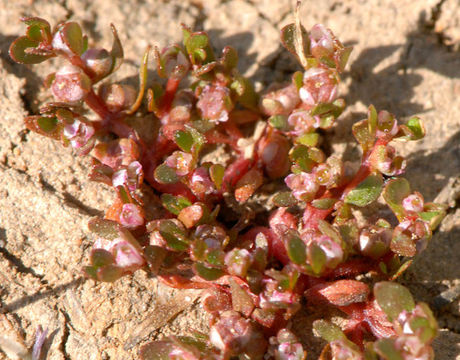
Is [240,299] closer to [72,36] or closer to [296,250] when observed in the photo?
[296,250]

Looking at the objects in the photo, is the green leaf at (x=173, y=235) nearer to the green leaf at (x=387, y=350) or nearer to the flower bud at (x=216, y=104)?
the flower bud at (x=216, y=104)

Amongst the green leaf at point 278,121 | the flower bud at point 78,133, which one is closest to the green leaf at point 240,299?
the green leaf at point 278,121

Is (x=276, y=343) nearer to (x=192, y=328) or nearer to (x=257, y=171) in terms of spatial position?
(x=192, y=328)

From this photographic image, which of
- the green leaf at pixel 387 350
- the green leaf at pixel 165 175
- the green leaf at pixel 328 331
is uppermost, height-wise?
the green leaf at pixel 165 175

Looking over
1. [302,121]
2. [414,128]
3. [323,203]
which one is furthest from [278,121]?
[414,128]

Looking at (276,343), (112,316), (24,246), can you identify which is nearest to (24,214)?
(24,246)

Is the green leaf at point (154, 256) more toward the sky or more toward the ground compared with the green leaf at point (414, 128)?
more toward the ground
